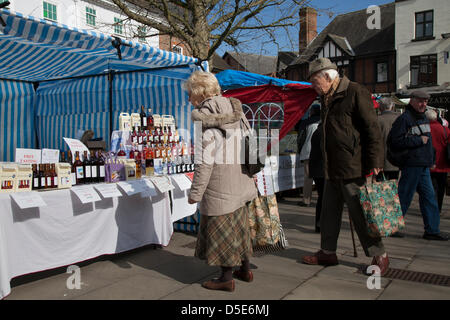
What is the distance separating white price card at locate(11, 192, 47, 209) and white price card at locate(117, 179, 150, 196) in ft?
2.91

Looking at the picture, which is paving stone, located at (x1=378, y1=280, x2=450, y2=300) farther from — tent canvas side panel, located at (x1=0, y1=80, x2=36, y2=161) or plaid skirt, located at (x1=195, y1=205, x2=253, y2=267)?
tent canvas side panel, located at (x1=0, y1=80, x2=36, y2=161)

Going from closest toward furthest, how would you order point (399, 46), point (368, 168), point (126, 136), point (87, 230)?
point (368, 168), point (87, 230), point (126, 136), point (399, 46)

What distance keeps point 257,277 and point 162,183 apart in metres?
1.55

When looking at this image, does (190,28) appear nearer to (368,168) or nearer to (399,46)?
(368,168)

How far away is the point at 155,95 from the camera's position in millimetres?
6426

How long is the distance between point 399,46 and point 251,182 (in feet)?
90.0

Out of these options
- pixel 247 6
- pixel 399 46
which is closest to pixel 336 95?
pixel 247 6

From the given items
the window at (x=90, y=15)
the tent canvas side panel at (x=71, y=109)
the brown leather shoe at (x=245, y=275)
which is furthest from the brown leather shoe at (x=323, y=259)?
the window at (x=90, y=15)

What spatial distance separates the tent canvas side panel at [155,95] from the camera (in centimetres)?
612

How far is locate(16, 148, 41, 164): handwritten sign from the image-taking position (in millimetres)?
4184

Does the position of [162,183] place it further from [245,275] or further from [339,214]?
[339,214]

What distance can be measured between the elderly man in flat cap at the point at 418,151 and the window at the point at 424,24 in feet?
80.2

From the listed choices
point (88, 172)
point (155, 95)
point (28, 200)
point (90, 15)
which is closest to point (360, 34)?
point (90, 15)

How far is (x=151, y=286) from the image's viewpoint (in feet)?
11.8
